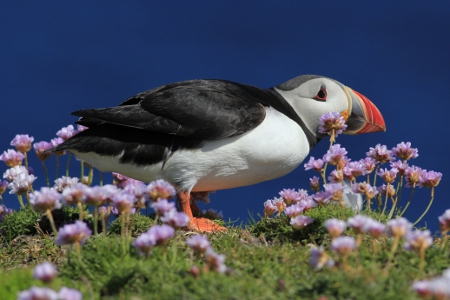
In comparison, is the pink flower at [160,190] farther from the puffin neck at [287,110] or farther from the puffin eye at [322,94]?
the puffin eye at [322,94]

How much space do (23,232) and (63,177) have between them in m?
0.71

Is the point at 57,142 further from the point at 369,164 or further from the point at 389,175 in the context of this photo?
the point at 389,175

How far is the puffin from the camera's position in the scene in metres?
5.99

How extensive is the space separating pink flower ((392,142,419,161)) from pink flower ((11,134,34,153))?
390cm

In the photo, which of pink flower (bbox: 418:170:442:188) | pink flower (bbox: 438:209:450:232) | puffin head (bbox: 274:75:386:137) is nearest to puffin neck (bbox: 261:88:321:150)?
puffin head (bbox: 274:75:386:137)

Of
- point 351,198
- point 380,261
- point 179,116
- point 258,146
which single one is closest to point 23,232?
point 179,116

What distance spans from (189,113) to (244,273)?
7.54 ft

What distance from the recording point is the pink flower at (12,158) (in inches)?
265

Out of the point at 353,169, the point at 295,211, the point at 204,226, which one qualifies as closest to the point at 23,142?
the point at 204,226

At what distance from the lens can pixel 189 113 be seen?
19.7 feet

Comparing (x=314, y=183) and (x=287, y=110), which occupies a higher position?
(x=287, y=110)

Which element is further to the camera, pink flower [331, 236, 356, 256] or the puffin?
the puffin

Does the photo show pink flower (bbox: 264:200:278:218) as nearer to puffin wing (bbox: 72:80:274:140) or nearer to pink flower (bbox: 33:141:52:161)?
puffin wing (bbox: 72:80:274:140)

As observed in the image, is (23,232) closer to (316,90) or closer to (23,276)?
(23,276)
